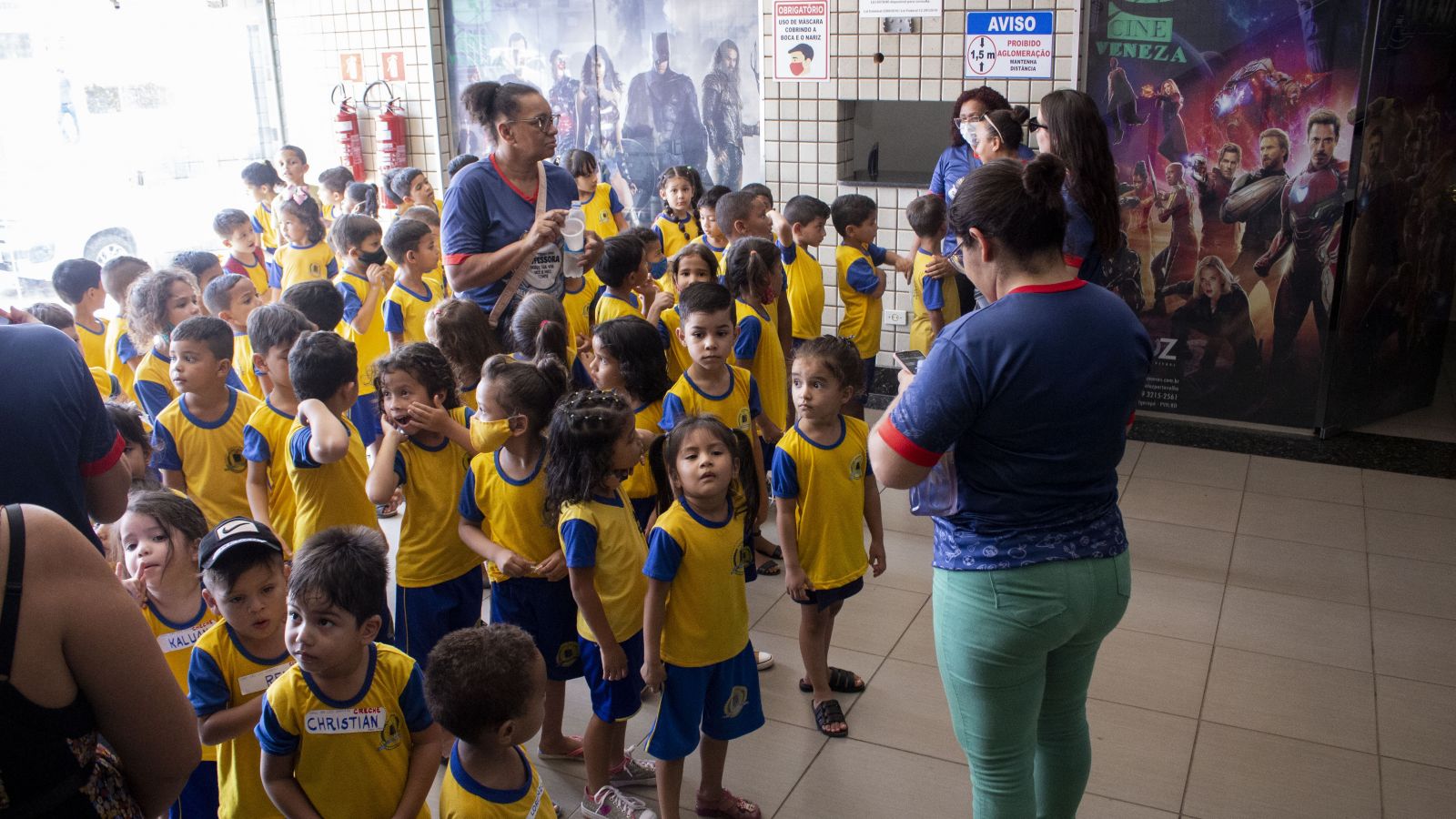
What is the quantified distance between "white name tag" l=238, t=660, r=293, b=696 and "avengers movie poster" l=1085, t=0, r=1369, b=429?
4.98m

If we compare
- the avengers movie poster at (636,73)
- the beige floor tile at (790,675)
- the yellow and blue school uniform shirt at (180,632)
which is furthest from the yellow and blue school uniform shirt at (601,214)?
the yellow and blue school uniform shirt at (180,632)

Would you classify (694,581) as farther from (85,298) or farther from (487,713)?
(85,298)

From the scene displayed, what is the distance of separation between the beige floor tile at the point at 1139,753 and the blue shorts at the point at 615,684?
4.21 feet

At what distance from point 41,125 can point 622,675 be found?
644 cm

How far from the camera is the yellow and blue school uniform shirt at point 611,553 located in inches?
101

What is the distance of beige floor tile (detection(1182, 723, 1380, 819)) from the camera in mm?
2846

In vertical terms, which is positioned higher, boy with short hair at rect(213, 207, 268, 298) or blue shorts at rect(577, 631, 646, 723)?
boy with short hair at rect(213, 207, 268, 298)

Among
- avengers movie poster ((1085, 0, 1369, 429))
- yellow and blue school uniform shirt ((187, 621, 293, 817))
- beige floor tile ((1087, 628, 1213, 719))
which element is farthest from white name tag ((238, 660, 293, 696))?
avengers movie poster ((1085, 0, 1369, 429))

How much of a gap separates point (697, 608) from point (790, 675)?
1.08 meters

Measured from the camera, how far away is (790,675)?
11.7ft

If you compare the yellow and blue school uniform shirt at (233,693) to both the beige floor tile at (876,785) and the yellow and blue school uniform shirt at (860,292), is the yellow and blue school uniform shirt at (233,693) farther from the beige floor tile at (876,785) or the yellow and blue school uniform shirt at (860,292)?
the yellow and blue school uniform shirt at (860,292)

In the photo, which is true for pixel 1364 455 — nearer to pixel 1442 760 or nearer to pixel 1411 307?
pixel 1411 307

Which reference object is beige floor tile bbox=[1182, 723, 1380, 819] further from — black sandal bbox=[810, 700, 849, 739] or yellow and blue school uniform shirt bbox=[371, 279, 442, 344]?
yellow and blue school uniform shirt bbox=[371, 279, 442, 344]

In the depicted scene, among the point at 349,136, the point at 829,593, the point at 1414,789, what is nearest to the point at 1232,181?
the point at 1414,789
